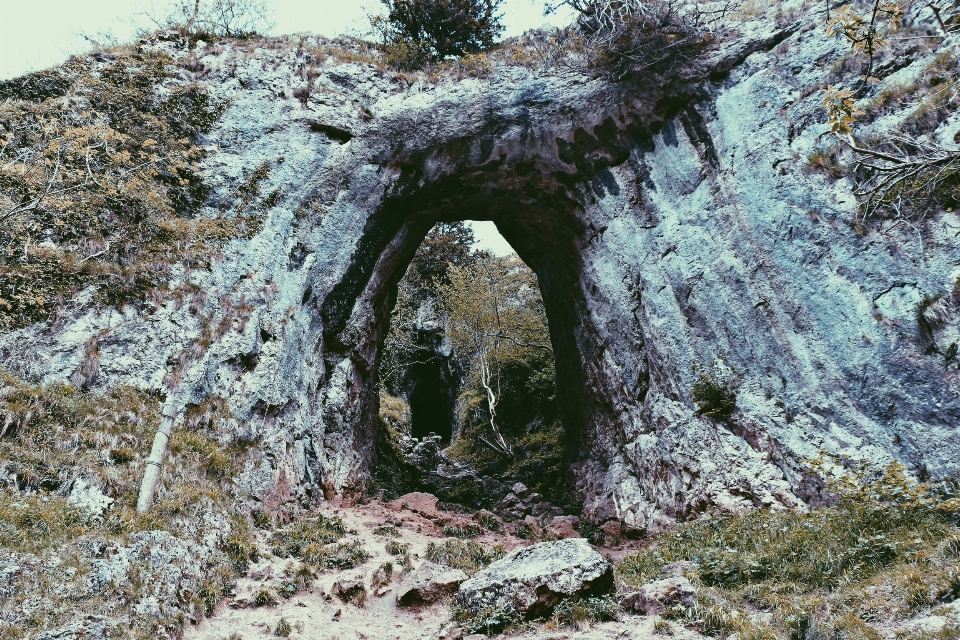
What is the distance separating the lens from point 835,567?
244 inches

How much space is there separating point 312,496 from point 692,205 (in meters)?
10.5

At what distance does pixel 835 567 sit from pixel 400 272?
44.3 feet

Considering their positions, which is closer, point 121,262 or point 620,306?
point 121,262

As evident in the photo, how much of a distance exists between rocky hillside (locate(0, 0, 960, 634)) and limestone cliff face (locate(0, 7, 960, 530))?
2.2 inches

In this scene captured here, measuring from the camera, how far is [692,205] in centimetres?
1305

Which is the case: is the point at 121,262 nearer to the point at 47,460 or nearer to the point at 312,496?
the point at 47,460

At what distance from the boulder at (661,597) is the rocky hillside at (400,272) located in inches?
172

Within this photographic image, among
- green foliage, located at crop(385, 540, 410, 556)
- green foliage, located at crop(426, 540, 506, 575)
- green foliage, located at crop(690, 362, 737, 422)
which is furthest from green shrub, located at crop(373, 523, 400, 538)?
green foliage, located at crop(690, 362, 737, 422)

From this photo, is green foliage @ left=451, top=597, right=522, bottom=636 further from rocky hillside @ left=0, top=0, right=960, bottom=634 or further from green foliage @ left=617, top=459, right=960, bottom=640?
rocky hillside @ left=0, top=0, right=960, bottom=634

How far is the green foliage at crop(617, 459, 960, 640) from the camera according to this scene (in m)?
5.13

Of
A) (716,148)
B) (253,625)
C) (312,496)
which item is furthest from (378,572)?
(716,148)

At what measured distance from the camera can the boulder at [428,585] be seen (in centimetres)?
798

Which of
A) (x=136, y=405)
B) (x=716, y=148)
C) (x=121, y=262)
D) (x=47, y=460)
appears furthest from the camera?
(x=716, y=148)

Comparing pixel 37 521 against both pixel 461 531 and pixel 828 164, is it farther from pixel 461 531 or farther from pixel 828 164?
pixel 828 164
